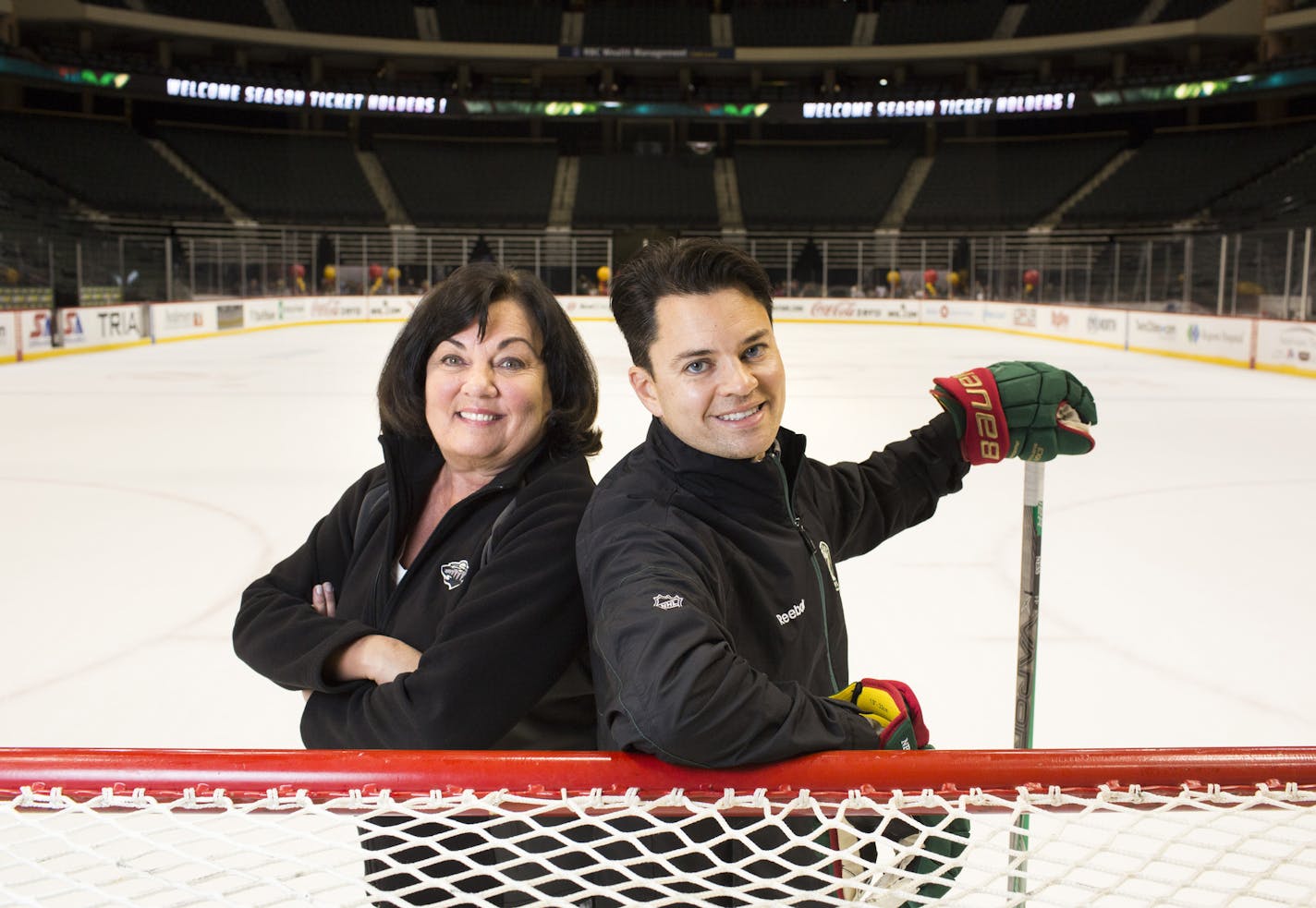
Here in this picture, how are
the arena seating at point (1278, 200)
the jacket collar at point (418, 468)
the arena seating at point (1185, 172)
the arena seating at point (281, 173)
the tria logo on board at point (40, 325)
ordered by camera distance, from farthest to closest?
the arena seating at point (281, 173)
the arena seating at point (1185, 172)
the arena seating at point (1278, 200)
the tria logo on board at point (40, 325)
the jacket collar at point (418, 468)

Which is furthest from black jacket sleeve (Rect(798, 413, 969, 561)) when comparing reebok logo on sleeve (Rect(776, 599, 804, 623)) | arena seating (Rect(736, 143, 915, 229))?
arena seating (Rect(736, 143, 915, 229))

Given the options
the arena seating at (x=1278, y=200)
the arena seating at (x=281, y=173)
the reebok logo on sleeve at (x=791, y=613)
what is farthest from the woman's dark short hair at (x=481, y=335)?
the arena seating at (x=281, y=173)

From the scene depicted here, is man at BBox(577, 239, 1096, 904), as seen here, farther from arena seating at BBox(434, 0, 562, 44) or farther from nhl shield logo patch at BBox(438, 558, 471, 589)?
arena seating at BBox(434, 0, 562, 44)

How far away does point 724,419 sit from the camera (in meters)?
1.60

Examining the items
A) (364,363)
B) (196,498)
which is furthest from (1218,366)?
(196,498)

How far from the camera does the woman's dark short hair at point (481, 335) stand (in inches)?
72.4

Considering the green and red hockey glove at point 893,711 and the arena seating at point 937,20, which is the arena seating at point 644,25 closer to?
the arena seating at point 937,20

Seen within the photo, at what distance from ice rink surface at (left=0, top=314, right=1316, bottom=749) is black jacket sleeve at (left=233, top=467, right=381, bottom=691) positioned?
4.15 feet

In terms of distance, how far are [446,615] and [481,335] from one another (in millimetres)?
432

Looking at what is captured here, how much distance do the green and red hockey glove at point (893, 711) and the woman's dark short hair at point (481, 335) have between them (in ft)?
2.26

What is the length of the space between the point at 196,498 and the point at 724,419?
526 centimetres

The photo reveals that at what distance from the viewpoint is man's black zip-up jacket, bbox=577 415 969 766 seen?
1.21 metres

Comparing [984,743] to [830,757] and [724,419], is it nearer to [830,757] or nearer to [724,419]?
[724,419]

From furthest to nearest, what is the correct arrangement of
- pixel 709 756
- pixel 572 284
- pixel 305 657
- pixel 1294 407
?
pixel 572 284 → pixel 1294 407 → pixel 305 657 → pixel 709 756
